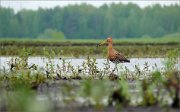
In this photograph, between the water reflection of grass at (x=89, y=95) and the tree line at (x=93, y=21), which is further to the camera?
the tree line at (x=93, y=21)

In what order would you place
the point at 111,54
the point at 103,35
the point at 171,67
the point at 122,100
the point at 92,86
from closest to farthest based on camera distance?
the point at 92,86, the point at 122,100, the point at 171,67, the point at 111,54, the point at 103,35

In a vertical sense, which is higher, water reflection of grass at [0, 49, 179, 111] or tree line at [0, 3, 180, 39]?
tree line at [0, 3, 180, 39]

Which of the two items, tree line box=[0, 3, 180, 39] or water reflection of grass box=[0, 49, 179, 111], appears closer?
water reflection of grass box=[0, 49, 179, 111]

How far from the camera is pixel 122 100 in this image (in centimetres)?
812

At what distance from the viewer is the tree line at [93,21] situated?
129000 mm

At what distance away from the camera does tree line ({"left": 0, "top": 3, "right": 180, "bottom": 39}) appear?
129000 millimetres

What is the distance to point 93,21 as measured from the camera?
13400 centimetres

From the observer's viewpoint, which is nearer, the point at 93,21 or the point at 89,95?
the point at 89,95

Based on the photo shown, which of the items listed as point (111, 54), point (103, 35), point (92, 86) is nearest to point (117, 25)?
point (103, 35)

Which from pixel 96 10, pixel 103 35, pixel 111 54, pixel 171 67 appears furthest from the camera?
pixel 96 10

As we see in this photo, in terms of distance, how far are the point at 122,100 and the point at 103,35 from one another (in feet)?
401

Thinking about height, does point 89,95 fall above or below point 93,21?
below

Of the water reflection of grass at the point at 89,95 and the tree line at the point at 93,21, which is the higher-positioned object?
the tree line at the point at 93,21

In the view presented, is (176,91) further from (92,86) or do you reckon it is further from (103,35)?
(103,35)
